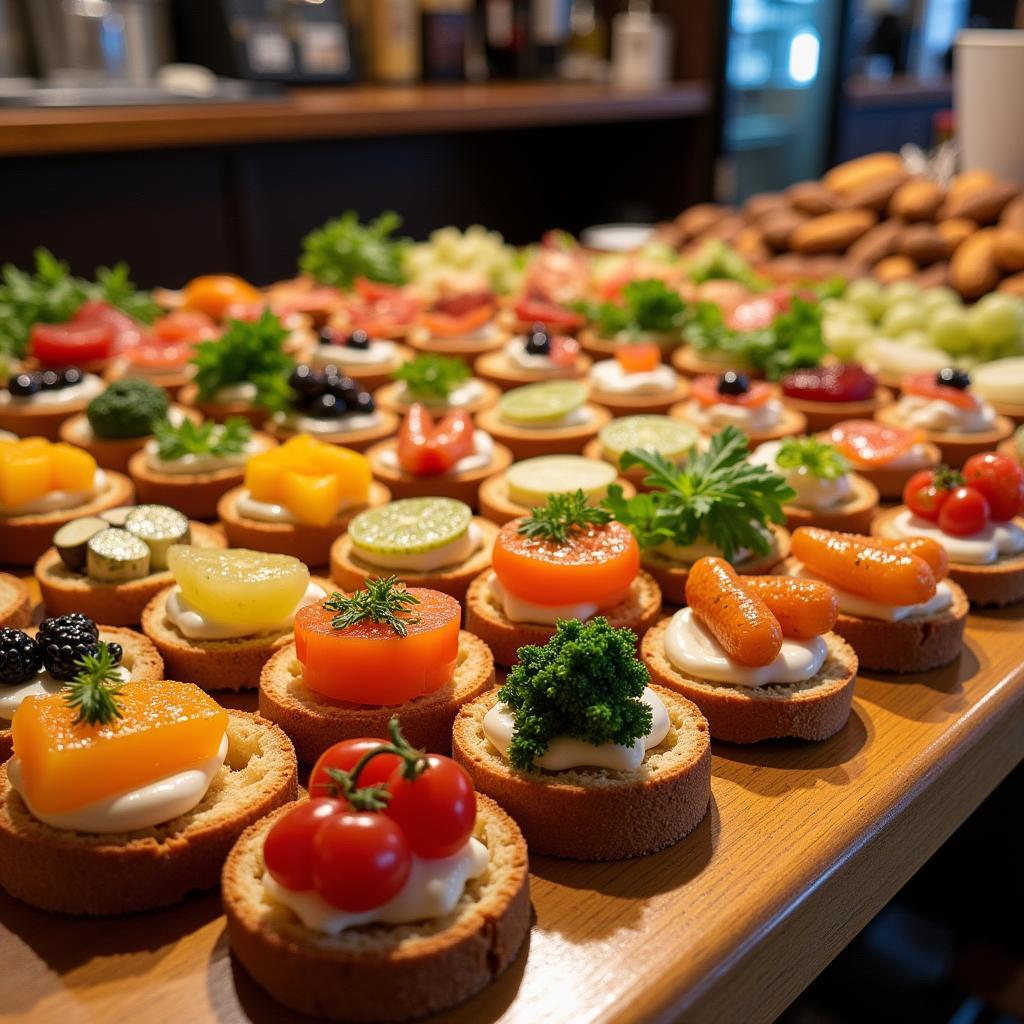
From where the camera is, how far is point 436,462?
109 inches

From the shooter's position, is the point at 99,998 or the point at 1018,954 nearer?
the point at 99,998

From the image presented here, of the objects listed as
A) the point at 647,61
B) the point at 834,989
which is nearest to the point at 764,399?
the point at 834,989

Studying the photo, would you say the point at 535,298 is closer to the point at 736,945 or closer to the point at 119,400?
the point at 119,400

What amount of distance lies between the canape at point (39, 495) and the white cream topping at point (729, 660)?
1453 millimetres

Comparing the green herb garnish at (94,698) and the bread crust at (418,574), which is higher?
the green herb garnish at (94,698)

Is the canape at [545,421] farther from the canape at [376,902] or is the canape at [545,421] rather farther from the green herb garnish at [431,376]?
the canape at [376,902]

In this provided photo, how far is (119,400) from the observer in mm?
2924

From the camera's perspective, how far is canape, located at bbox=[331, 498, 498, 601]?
7.57ft

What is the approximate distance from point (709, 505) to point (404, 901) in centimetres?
117

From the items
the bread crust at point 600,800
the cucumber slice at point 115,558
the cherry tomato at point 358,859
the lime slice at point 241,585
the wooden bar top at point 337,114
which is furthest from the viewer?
the wooden bar top at point 337,114

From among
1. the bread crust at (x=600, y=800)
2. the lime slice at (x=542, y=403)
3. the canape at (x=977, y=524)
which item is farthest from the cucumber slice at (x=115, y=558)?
the canape at (x=977, y=524)

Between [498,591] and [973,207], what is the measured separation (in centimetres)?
314

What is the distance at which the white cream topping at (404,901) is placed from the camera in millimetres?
1357

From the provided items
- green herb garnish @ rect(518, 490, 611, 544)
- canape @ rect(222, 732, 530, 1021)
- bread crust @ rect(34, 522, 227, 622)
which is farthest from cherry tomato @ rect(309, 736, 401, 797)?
bread crust @ rect(34, 522, 227, 622)
